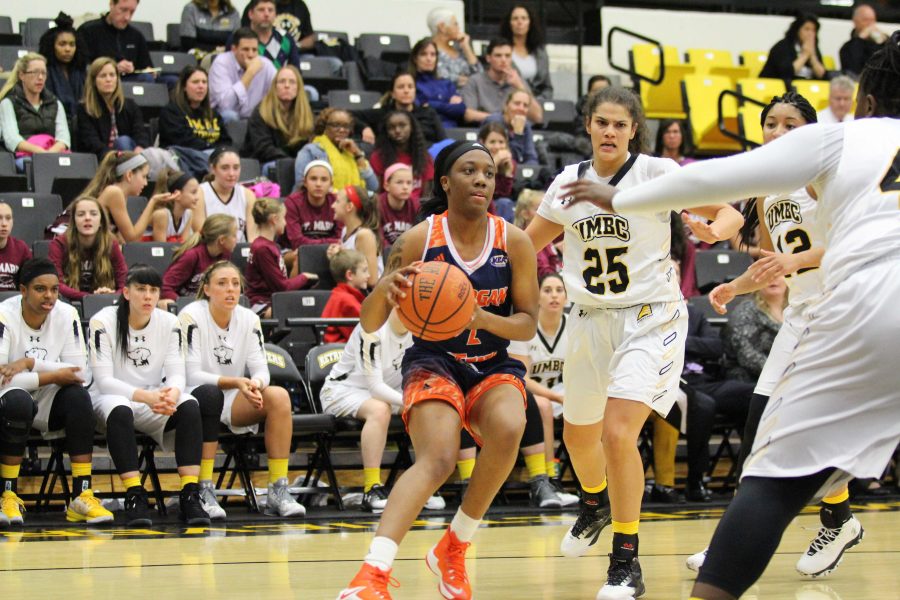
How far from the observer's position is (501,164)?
34.6 feet

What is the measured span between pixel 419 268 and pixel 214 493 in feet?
11.8

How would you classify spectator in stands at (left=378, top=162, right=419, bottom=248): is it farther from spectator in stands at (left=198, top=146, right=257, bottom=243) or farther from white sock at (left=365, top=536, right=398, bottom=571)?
white sock at (left=365, top=536, right=398, bottom=571)

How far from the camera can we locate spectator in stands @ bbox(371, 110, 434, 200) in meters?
10.8

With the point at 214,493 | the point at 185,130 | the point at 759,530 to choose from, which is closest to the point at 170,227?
the point at 185,130

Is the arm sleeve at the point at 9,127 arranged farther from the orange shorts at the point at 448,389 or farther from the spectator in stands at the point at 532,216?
the orange shorts at the point at 448,389

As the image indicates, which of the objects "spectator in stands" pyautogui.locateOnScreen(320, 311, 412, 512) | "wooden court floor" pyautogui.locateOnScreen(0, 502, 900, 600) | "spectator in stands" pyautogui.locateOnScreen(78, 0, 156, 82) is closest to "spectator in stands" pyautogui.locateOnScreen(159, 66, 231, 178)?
"spectator in stands" pyautogui.locateOnScreen(78, 0, 156, 82)

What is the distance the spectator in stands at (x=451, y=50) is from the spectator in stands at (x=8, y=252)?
558cm

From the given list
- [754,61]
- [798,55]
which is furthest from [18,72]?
[754,61]

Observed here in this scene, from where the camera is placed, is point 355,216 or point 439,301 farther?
point 355,216

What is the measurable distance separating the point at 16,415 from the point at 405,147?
488cm

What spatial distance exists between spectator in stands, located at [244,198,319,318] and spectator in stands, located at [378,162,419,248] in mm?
969

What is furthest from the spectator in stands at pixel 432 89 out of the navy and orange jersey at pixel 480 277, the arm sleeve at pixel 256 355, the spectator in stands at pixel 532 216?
the navy and orange jersey at pixel 480 277

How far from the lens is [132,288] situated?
24.9 ft

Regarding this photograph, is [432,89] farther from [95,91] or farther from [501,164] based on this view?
[95,91]
